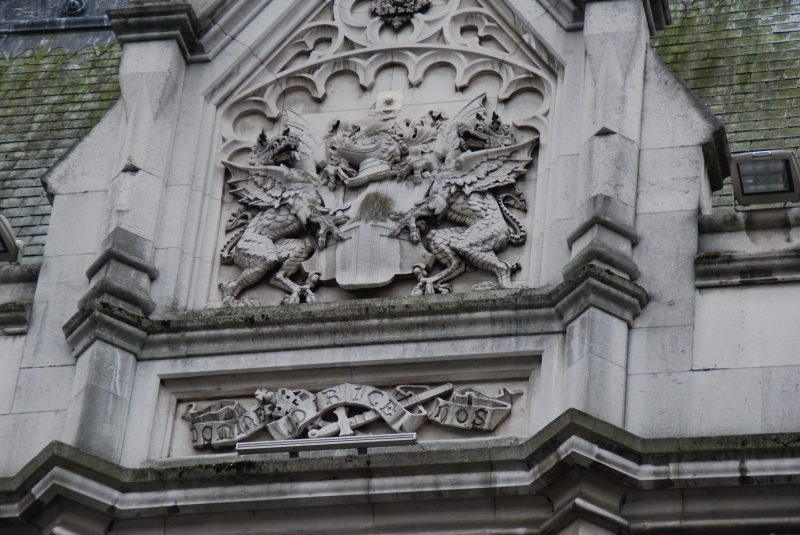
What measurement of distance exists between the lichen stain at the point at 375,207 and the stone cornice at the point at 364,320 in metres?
0.88

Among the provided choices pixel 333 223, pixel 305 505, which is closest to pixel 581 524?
pixel 305 505

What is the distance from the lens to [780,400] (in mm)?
14875

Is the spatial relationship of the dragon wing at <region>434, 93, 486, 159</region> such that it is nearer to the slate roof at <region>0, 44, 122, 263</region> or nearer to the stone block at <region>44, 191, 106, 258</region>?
the stone block at <region>44, 191, 106, 258</region>

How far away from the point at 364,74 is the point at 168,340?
3.23 meters

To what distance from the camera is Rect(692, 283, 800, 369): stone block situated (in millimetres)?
15180

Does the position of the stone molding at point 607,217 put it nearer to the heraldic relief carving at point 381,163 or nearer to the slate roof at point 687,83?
the heraldic relief carving at point 381,163

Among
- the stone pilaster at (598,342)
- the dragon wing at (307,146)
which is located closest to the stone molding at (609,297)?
the stone pilaster at (598,342)

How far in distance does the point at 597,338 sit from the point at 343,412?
80.0 inches

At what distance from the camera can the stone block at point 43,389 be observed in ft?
53.3

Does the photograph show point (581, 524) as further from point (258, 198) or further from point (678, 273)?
point (258, 198)

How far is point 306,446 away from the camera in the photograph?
1523 cm

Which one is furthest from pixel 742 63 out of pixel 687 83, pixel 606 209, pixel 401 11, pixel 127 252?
pixel 127 252

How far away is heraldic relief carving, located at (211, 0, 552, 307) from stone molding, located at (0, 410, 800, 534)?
6.13ft

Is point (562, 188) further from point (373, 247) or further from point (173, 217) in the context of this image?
point (173, 217)
